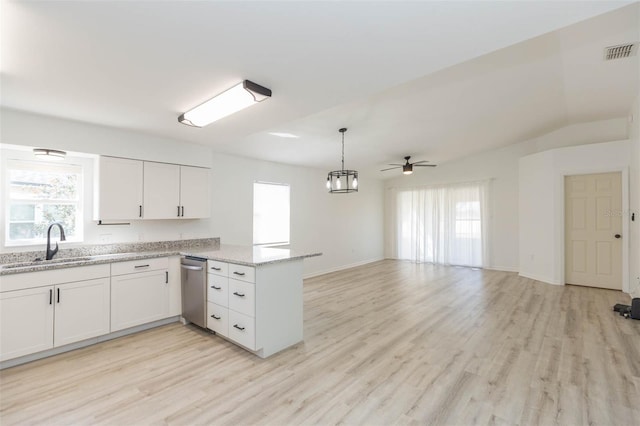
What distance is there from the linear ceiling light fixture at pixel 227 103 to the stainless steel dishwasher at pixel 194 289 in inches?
60.8

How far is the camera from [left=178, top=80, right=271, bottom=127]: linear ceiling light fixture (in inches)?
92.0

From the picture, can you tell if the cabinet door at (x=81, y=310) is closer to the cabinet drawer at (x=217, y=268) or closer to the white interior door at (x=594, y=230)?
the cabinet drawer at (x=217, y=268)

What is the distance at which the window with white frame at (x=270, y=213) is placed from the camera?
5.55 meters

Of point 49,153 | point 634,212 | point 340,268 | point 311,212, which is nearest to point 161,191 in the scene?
point 49,153

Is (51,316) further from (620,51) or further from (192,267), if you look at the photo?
(620,51)

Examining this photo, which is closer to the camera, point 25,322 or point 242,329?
point 25,322

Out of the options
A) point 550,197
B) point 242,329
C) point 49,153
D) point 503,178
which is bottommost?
point 242,329

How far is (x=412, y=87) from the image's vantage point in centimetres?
337

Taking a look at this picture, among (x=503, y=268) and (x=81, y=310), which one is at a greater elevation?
(x=81, y=310)

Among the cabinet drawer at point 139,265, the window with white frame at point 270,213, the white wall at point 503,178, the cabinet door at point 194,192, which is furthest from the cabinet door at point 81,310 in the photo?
the white wall at point 503,178

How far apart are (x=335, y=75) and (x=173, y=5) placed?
114 centimetres

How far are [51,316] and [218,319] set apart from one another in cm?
149

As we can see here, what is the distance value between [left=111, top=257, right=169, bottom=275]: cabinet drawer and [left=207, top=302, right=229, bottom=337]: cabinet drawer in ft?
2.65

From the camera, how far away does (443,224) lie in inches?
305
